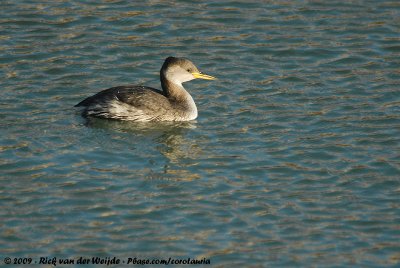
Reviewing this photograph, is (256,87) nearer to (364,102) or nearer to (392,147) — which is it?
(364,102)

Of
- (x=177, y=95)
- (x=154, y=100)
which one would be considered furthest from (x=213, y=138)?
(x=177, y=95)

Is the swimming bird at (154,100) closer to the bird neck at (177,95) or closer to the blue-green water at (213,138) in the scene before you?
the bird neck at (177,95)

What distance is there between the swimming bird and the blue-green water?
0.22 meters

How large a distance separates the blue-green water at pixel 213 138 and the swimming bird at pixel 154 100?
224mm

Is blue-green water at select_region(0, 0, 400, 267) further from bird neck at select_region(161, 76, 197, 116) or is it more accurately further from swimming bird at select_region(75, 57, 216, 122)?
bird neck at select_region(161, 76, 197, 116)

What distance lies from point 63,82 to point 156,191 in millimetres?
4678

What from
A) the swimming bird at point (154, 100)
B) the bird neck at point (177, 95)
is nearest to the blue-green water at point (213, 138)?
the swimming bird at point (154, 100)

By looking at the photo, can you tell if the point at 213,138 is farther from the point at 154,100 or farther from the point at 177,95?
the point at 177,95

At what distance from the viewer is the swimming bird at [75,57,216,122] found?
15.8m

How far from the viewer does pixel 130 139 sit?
15.2 m

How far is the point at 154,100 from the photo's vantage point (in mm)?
16141

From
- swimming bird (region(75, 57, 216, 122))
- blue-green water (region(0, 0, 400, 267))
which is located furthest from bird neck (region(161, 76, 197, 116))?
blue-green water (region(0, 0, 400, 267))

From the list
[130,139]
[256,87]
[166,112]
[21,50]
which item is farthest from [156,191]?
[21,50]

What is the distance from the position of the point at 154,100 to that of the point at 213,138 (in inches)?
54.3
